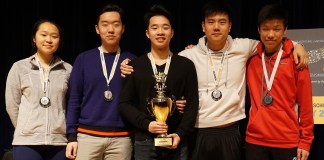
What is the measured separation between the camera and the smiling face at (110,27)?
2951 millimetres

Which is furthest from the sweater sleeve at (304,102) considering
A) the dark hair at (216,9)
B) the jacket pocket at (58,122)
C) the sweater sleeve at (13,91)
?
the sweater sleeve at (13,91)

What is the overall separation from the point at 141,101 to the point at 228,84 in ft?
2.05

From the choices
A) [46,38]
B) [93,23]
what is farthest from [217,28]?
[93,23]

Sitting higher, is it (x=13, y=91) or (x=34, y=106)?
(x=13, y=91)

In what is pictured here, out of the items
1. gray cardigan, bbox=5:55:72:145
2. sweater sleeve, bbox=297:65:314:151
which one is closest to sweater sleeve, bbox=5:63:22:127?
gray cardigan, bbox=5:55:72:145

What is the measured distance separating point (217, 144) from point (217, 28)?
80 centimetres

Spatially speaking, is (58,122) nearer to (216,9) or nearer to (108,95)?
(108,95)

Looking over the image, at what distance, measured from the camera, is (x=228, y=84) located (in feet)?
9.28

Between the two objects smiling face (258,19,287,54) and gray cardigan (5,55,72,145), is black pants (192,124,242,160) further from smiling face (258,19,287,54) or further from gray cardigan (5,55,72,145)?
gray cardigan (5,55,72,145)

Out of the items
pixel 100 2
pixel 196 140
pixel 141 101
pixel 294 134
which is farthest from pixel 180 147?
pixel 100 2

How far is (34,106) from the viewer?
114 inches

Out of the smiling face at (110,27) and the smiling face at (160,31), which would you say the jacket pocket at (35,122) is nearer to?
the smiling face at (110,27)

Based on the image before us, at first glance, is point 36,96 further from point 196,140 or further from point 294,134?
point 294,134

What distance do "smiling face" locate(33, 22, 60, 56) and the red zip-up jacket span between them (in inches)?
61.2
